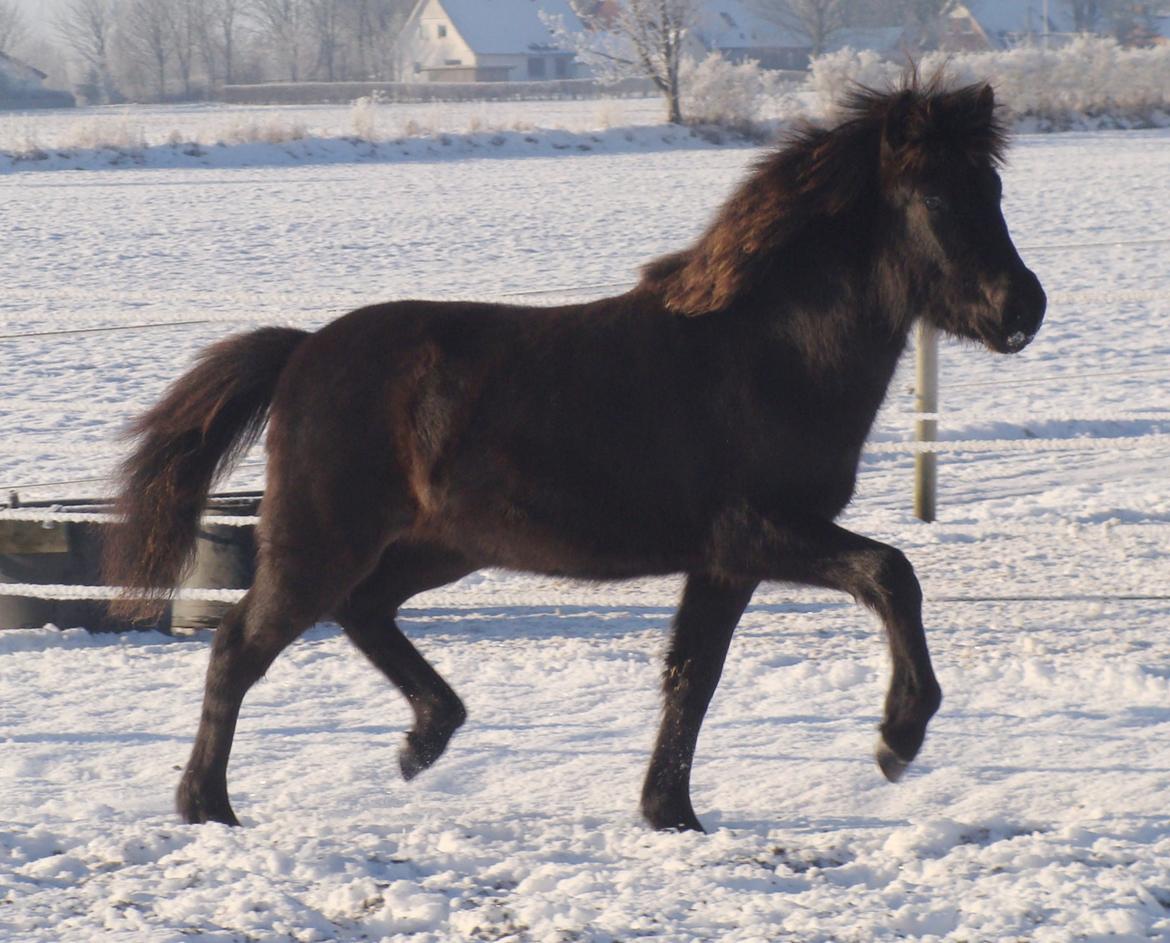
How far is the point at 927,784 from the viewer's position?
3574mm

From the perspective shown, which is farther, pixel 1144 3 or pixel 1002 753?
pixel 1144 3

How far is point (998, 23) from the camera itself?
3022 inches

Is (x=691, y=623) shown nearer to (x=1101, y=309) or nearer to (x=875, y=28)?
(x=1101, y=309)

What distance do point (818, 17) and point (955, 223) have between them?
65.8m

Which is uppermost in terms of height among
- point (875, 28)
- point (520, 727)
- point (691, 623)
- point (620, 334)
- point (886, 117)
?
point (875, 28)

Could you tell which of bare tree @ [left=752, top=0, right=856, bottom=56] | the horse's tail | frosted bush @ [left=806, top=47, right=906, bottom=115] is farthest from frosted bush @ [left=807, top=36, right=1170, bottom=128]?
the horse's tail

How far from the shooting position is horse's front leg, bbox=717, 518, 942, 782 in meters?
2.98

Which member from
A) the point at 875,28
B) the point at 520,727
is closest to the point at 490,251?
the point at 520,727

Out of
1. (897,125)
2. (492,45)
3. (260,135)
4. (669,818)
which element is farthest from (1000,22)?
(669,818)

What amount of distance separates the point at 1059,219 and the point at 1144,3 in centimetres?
5997

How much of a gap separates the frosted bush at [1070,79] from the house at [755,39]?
109 feet

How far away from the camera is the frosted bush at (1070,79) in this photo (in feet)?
109

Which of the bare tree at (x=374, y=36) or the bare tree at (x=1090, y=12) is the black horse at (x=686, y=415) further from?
the bare tree at (x=374, y=36)

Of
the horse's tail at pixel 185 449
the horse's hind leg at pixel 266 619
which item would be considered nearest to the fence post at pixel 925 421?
the horse's tail at pixel 185 449
